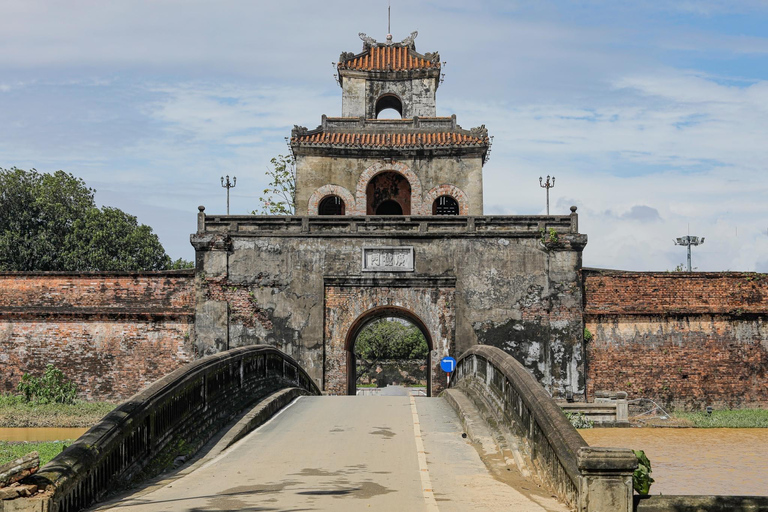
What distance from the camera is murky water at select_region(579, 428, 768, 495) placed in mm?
13211

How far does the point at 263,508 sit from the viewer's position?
7508 mm

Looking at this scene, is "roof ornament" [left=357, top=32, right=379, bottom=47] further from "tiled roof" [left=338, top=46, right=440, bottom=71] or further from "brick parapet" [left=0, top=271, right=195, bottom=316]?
"brick parapet" [left=0, top=271, right=195, bottom=316]

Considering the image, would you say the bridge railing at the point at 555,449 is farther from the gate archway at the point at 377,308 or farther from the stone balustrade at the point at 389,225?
the stone balustrade at the point at 389,225

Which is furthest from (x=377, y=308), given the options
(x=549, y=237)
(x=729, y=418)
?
(x=729, y=418)

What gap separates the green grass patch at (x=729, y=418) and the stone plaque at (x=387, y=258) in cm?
873

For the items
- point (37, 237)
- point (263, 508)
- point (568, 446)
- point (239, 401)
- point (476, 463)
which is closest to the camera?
point (263, 508)

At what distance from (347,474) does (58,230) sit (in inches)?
1497

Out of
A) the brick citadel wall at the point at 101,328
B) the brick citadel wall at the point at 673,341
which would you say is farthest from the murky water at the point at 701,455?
the brick citadel wall at the point at 101,328

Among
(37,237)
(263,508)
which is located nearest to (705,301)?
(263,508)

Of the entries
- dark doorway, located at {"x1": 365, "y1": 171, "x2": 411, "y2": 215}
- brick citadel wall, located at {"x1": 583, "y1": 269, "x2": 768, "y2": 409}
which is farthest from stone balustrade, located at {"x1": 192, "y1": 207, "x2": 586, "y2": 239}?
dark doorway, located at {"x1": 365, "y1": 171, "x2": 411, "y2": 215}

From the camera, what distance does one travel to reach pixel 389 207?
2912cm

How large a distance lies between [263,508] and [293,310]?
1675 centimetres

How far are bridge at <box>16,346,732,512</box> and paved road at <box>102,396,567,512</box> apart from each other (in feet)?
0.07

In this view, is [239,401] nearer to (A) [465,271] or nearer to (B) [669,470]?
(B) [669,470]
